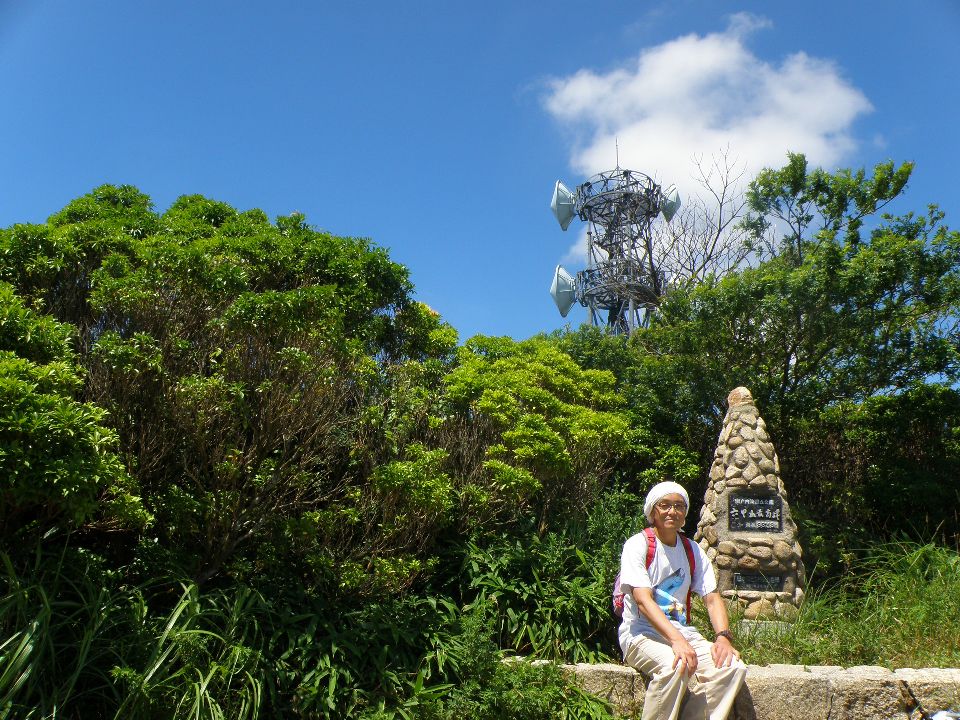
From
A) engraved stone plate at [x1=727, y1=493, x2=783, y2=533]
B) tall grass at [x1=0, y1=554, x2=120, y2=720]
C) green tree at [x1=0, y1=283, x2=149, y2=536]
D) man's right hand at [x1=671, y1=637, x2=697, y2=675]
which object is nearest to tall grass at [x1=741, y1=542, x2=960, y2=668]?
engraved stone plate at [x1=727, y1=493, x2=783, y2=533]

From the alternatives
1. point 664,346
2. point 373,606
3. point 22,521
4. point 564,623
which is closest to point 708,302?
point 664,346

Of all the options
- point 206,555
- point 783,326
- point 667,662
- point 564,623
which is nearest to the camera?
point 667,662

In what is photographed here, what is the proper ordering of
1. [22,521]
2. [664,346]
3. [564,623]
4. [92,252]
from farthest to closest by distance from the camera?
1. [664,346]
2. [92,252]
3. [564,623]
4. [22,521]

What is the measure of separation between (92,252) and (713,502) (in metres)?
5.85

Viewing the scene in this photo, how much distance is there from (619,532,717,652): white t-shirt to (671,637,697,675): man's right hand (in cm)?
23

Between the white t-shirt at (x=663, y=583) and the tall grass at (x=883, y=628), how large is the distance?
5.29 feet

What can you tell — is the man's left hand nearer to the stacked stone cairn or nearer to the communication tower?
the stacked stone cairn

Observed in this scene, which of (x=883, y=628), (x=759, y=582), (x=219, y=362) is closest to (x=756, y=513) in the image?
(x=759, y=582)

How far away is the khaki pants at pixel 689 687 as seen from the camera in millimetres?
3807

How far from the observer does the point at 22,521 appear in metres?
4.30

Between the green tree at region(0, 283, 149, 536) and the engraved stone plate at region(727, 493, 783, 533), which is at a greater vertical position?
the green tree at region(0, 283, 149, 536)

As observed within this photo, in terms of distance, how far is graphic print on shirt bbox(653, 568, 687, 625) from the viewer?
4.09 metres

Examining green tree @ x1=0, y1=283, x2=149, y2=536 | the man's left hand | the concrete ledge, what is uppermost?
green tree @ x1=0, y1=283, x2=149, y2=536

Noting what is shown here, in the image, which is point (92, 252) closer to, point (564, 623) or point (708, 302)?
point (564, 623)
